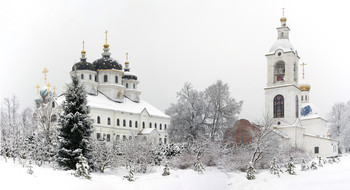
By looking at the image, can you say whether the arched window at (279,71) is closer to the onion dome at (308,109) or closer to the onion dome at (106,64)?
the onion dome at (308,109)

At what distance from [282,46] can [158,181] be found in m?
34.7

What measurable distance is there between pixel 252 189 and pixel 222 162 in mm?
12552

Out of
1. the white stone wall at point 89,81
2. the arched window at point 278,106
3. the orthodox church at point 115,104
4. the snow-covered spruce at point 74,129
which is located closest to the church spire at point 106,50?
the orthodox church at point 115,104

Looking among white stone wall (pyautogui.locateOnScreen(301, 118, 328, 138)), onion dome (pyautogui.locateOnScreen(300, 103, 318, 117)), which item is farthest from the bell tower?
onion dome (pyautogui.locateOnScreen(300, 103, 318, 117))

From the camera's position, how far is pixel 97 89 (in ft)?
187

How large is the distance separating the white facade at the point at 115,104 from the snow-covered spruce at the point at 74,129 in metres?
24.5

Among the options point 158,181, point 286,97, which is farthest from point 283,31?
point 158,181

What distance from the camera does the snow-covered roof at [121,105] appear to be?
169 ft

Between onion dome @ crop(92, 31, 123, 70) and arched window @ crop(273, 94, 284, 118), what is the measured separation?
23078mm

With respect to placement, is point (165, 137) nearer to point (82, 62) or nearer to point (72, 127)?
point (82, 62)

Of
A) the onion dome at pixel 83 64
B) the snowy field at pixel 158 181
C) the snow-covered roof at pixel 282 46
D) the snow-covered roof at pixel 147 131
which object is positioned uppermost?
the snow-covered roof at pixel 282 46

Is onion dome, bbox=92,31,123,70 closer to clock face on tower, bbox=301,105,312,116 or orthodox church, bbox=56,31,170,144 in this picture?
orthodox church, bbox=56,31,170,144

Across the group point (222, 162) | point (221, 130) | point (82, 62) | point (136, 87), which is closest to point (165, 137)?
point (136, 87)

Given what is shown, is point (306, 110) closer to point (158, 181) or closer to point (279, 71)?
point (279, 71)
